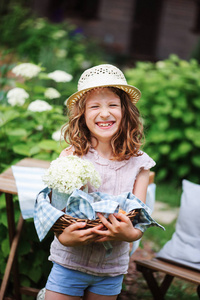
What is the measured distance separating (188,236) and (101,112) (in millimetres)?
1273

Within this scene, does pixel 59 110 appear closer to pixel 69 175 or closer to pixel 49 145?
pixel 49 145

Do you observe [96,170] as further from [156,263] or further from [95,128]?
[156,263]

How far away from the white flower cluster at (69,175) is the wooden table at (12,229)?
22.6 inches

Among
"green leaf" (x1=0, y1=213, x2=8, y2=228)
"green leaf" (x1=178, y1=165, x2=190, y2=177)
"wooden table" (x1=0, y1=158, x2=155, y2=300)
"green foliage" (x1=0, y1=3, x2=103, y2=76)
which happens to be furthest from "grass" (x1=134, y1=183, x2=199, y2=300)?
"green foliage" (x1=0, y1=3, x2=103, y2=76)

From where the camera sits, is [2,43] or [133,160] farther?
[2,43]

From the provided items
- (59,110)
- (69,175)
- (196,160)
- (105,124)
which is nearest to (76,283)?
(69,175)

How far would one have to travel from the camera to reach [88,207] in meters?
1.74

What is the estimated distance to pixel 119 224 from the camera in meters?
1.73

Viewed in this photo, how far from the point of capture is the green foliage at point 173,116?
208 inches

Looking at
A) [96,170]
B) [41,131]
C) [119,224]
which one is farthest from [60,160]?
[41,131]

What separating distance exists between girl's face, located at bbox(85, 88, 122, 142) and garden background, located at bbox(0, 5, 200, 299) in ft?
1.55

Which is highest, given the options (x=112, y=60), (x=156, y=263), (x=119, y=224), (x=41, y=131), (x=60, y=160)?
(x=60, y=160)

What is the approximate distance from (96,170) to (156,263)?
40.7 inches

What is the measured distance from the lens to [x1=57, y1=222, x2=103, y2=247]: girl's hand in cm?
172
